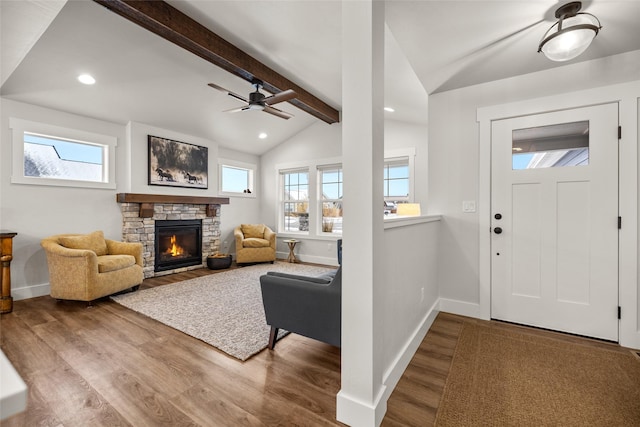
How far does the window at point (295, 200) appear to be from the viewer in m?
6.55

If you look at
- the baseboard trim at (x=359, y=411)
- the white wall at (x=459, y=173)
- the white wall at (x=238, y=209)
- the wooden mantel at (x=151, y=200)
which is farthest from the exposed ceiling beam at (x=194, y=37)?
the baseboard trim at (x=359, y=411)

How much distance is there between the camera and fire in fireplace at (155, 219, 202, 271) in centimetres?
504

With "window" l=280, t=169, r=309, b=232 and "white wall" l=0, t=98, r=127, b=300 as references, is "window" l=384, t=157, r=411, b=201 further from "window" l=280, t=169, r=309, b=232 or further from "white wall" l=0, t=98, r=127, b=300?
"white wall" l=0, t=98, r=127, b=300

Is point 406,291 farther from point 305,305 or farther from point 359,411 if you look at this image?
point 359,411

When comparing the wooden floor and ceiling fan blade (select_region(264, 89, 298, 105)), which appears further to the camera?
ceiling fan blade (select_region(264, 89, 298, 105))

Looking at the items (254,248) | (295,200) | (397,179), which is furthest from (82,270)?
(397,179)

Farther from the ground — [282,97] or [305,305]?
[282,97]

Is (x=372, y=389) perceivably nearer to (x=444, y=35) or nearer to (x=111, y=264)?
(x=444, y=35)

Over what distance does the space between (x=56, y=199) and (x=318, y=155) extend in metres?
4.38

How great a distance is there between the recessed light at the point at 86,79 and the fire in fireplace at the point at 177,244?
2271mm

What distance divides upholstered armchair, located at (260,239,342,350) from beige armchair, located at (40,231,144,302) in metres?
2.45

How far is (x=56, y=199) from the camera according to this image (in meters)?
3.96

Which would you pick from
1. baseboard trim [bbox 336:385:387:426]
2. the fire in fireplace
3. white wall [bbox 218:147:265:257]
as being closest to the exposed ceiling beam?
white wall [bbox 218:147:265:257]

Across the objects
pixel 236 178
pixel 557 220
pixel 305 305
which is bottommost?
pixel 305 305
